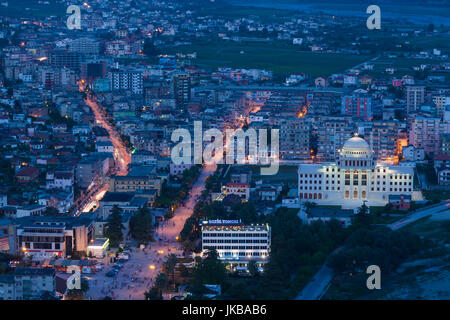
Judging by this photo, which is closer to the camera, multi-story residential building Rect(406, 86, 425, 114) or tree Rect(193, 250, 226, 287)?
tree Rect(193, 250, 226, 287)

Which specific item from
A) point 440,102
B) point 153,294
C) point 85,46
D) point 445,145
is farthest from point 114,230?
point 85,46

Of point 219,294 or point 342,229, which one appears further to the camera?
point 342,229

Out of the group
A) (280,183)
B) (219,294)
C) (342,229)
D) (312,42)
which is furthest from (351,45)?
(219,294)

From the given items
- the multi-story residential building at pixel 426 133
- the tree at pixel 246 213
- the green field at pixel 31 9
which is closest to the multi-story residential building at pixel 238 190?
the tree at pixel 246 213

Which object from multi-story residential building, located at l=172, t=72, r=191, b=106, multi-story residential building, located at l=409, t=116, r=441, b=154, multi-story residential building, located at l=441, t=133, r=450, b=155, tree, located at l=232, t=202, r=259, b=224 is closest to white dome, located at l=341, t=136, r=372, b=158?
tree, located at l=232, t=202, r=259, b=224

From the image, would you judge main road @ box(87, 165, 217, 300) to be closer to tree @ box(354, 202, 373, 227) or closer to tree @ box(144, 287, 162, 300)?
tree @ box(144, 287, 162, 300)

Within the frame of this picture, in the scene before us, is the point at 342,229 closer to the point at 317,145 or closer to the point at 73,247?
the point at 73,247

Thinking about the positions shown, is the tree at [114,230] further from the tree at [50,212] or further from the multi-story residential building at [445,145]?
the multi-story residential building at [445,145]
